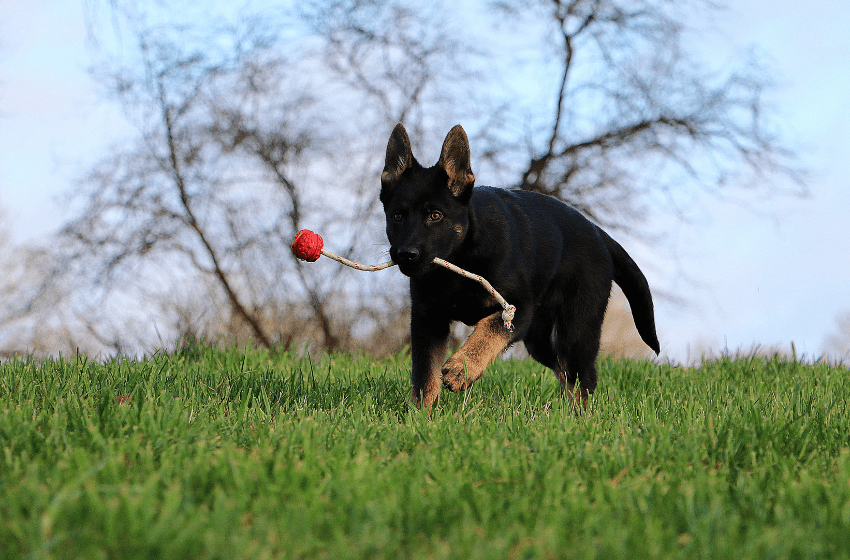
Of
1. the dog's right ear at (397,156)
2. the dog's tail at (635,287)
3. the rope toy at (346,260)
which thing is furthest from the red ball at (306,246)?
the dog's tail at (635,287)

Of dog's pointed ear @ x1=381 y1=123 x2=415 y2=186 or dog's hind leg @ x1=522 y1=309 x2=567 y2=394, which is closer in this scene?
dog's pointed ear @ x1=381 y1=123 x2=415 y2=186

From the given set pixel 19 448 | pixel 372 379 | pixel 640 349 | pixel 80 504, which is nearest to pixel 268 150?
pixel 372 379

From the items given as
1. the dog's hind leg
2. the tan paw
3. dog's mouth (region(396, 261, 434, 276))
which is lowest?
the tan paw

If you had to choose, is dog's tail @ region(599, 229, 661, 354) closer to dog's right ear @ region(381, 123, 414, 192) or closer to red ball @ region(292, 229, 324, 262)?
dog's right ear @ region(381, 123, 414, 192)

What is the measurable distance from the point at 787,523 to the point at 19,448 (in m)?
2.94

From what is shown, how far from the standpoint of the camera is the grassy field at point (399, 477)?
195 centimetres

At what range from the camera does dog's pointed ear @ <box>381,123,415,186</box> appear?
4531 millimetres

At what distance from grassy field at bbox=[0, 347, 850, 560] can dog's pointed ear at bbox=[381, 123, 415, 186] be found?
1.48 meters

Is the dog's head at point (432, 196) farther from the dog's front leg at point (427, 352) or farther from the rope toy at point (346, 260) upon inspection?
the dog's front leg at point (427, 352)

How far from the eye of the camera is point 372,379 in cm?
509

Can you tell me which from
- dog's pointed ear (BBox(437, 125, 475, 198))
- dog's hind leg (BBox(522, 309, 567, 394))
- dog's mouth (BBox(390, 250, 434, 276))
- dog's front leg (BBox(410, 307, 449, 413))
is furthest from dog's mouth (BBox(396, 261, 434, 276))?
dog's hind leg (BBox(522, 309, 567, 394))

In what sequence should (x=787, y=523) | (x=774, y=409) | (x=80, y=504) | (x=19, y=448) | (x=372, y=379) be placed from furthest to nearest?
(x=372, y=379), (x=774, y=409), (x=19, y=448), (x=787, y=523), (x=80, y=504)

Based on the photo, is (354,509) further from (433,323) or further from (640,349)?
(640,349)

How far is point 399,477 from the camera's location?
258cm
